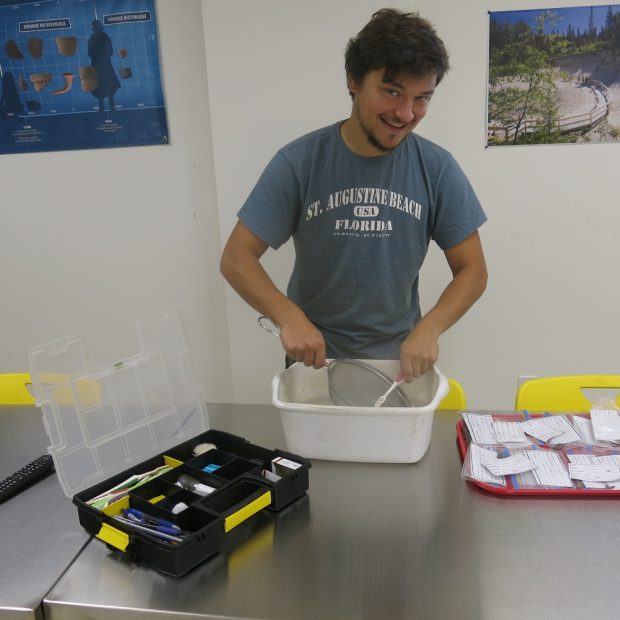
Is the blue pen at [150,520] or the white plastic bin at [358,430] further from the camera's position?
the white plastic bin at [358,430]

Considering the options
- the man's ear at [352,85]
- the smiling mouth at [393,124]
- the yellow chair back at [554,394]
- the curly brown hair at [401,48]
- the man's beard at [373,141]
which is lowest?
the yellow chair back at [554,394]

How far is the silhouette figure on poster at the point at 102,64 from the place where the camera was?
221 centimetres

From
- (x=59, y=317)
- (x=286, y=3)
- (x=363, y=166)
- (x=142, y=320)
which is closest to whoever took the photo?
(x=142, y=320)

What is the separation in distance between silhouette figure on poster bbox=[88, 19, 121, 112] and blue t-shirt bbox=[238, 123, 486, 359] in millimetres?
1094

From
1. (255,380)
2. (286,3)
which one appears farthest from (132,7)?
(255,380)

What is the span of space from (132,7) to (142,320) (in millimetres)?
1523

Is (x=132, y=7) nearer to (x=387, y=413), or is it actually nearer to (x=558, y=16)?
(x=558, y=16)

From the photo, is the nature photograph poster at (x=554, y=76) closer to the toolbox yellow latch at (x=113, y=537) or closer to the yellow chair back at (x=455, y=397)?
the yellow chair back at (x=455, y=397)

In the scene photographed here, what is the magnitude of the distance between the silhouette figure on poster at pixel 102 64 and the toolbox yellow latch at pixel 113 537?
1.83 m

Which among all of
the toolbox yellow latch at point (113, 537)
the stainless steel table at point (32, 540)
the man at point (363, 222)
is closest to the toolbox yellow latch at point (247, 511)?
the toolbox yellow latch at point (113, 537)

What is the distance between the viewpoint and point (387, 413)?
41.4 inches

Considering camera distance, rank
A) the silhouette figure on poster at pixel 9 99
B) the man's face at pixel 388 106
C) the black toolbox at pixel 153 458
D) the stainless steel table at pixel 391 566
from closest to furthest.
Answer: the stainless steel table at pixel 391 566, the black toolbox at pixel 153 458, the man's face at pixel 388 106, the silhouette figure on poster at pixel 9 99

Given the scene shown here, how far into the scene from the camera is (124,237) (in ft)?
7.93

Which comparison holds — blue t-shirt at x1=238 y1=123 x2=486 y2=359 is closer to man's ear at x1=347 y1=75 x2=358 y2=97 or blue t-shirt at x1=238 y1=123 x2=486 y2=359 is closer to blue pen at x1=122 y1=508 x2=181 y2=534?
man's ear at x1=347 y1=75 x2=358 y2=97
